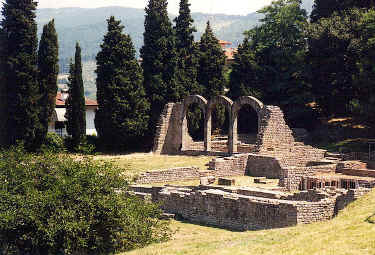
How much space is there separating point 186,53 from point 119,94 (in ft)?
30.2

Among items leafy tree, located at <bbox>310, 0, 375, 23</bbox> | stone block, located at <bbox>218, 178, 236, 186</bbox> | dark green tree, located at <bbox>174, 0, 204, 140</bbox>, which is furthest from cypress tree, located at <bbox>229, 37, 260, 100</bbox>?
stone block, located at <bbox>218, 178, 236, 186</bbox>

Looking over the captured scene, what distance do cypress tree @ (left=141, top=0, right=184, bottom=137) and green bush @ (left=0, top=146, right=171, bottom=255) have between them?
2704cm

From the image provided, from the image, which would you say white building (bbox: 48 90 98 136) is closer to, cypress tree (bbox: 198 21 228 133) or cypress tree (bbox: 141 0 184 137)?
cypress tree (bbox: 141 0 184 137)

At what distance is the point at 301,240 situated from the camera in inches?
772

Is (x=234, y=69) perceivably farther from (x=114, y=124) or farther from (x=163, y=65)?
(x=114, y=124)

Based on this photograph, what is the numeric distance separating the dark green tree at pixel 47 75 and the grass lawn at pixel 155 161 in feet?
19.1

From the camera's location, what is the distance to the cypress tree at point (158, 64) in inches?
2068

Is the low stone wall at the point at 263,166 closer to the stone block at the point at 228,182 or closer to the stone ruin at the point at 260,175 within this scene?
the stone ruin at the point at 260,175

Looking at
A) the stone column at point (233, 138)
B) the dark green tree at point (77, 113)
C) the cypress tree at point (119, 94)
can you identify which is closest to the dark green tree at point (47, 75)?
the dark green tree at point (77, 113)

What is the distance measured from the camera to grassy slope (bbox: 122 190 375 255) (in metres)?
18.3

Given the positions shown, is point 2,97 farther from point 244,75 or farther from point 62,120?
point 244,75

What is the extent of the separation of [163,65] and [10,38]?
1201 cm

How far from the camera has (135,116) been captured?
49781mm

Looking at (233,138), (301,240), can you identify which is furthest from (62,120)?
(301,240)
